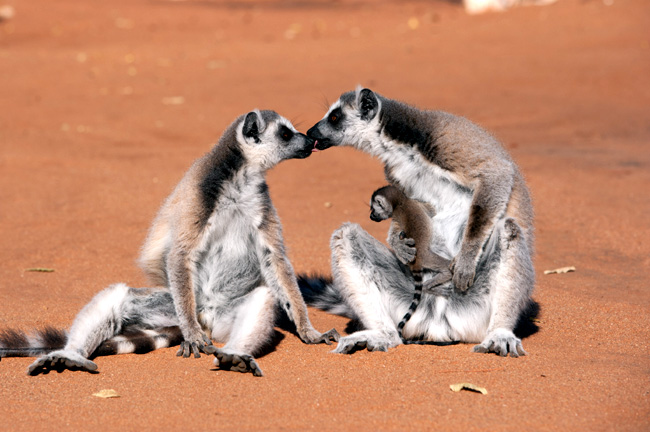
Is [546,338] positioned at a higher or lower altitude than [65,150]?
lower

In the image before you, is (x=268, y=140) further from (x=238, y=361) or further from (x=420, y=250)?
(x=238, y=361)

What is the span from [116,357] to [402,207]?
2.13 m

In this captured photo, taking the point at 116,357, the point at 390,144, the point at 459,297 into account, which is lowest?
the point at 116,357

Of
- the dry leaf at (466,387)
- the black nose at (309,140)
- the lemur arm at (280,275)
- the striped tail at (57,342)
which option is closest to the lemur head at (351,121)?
the black nose at (309,140)

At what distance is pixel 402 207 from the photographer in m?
5.41

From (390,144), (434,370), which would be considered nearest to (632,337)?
(434,370)

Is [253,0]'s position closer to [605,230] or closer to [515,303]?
[605,230]

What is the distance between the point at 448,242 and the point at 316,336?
1.13 metres

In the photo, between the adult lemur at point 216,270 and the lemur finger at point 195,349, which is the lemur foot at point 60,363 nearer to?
the adult lemur at point 216,270

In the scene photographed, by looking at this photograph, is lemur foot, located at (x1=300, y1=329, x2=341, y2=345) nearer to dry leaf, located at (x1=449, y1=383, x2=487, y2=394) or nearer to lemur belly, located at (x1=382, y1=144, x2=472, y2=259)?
lemur belly, located at (x1=382, y1=144, x2=472, y2=259)

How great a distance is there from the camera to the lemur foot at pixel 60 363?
4.49 metres

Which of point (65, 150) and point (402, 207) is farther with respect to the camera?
point (65, 150)

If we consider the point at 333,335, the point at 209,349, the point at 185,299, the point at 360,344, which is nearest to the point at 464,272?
the point at 360,344

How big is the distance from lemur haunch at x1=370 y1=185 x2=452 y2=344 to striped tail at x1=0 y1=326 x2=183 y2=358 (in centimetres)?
164
